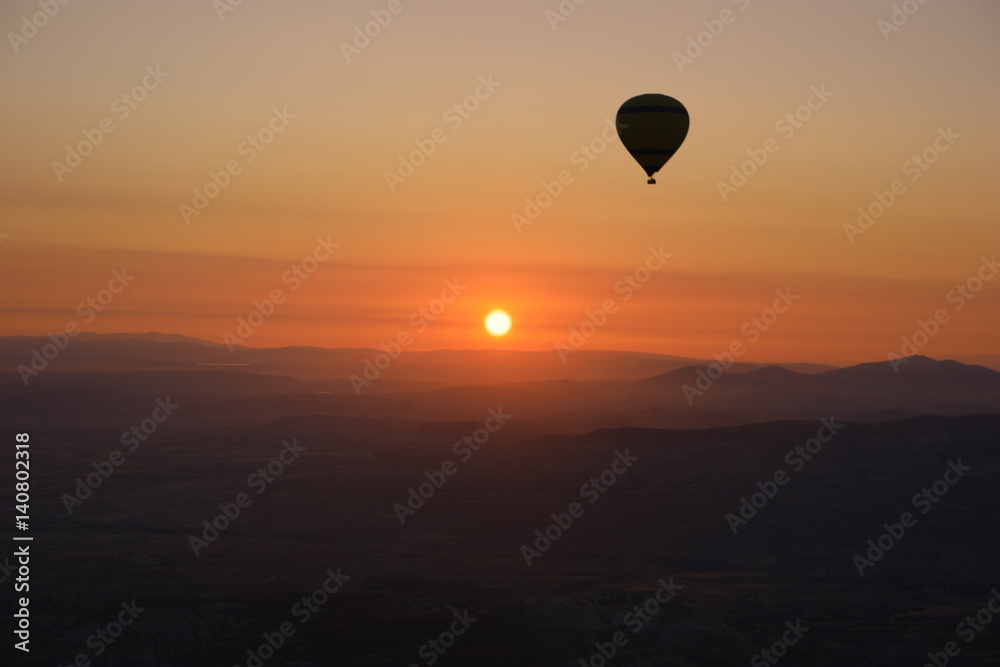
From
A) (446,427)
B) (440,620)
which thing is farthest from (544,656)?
(446,427)

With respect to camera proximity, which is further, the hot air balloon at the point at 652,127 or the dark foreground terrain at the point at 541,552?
the hot air balloon at the point at 652,127

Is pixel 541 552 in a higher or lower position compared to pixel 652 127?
lower

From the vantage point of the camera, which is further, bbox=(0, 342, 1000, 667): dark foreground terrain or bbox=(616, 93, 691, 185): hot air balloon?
bbox=(616, 93, 691, 185): hot air balloon

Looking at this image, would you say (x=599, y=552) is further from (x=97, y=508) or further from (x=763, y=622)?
(x=97, y=508)

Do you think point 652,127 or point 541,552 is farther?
point 541,552
